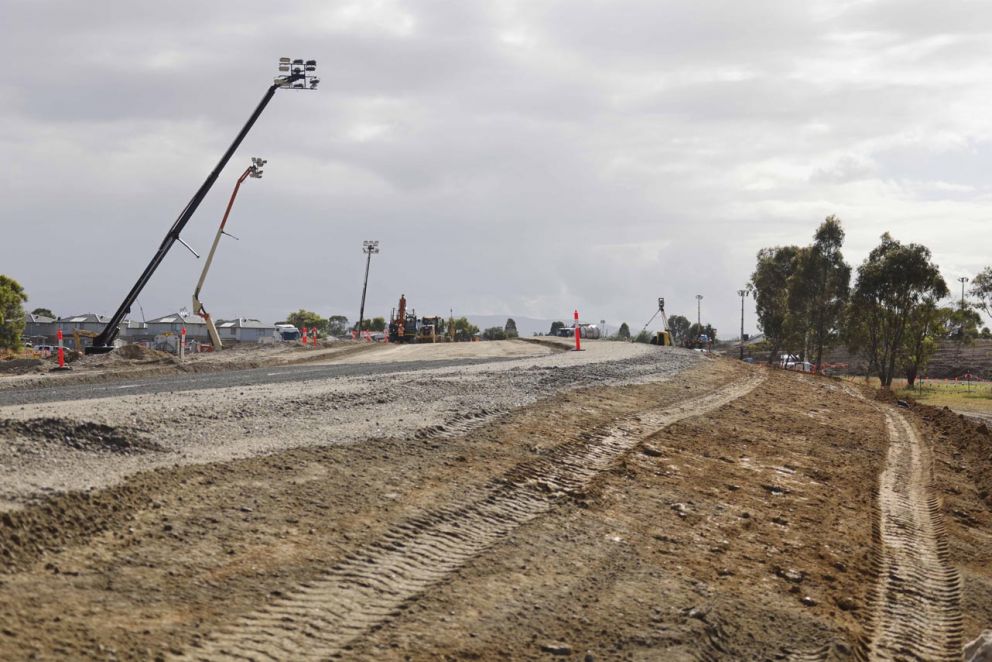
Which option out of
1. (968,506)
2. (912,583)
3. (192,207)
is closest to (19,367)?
(192,207)

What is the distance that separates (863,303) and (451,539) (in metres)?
61.0

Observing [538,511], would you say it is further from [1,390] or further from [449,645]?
[1,390]

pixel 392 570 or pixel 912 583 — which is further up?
pixel 392 570

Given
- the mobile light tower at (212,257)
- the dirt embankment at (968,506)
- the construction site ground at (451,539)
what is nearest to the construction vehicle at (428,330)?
the mobile light tower at (212,257)

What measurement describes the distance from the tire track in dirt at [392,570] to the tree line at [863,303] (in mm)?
54442

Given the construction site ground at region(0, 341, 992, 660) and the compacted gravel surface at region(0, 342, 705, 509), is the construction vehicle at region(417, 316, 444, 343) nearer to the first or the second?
the compacted gravel surface at region(0, 342, 705, 509)

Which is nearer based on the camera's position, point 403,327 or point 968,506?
point 968,506

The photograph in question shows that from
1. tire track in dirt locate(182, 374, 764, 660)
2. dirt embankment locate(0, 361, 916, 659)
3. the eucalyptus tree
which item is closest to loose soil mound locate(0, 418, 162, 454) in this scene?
dirt embankment locate(0, 361, 916, 659)

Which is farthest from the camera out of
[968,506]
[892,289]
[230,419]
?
[892,289]

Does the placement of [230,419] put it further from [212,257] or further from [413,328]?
[413,328]

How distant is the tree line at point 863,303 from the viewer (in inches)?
2403

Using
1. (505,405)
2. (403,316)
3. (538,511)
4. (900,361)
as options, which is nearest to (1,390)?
(505,405)

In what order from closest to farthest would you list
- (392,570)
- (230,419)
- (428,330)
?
(392,570) → (230,419) → (428,330)

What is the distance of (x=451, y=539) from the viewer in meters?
8.78
